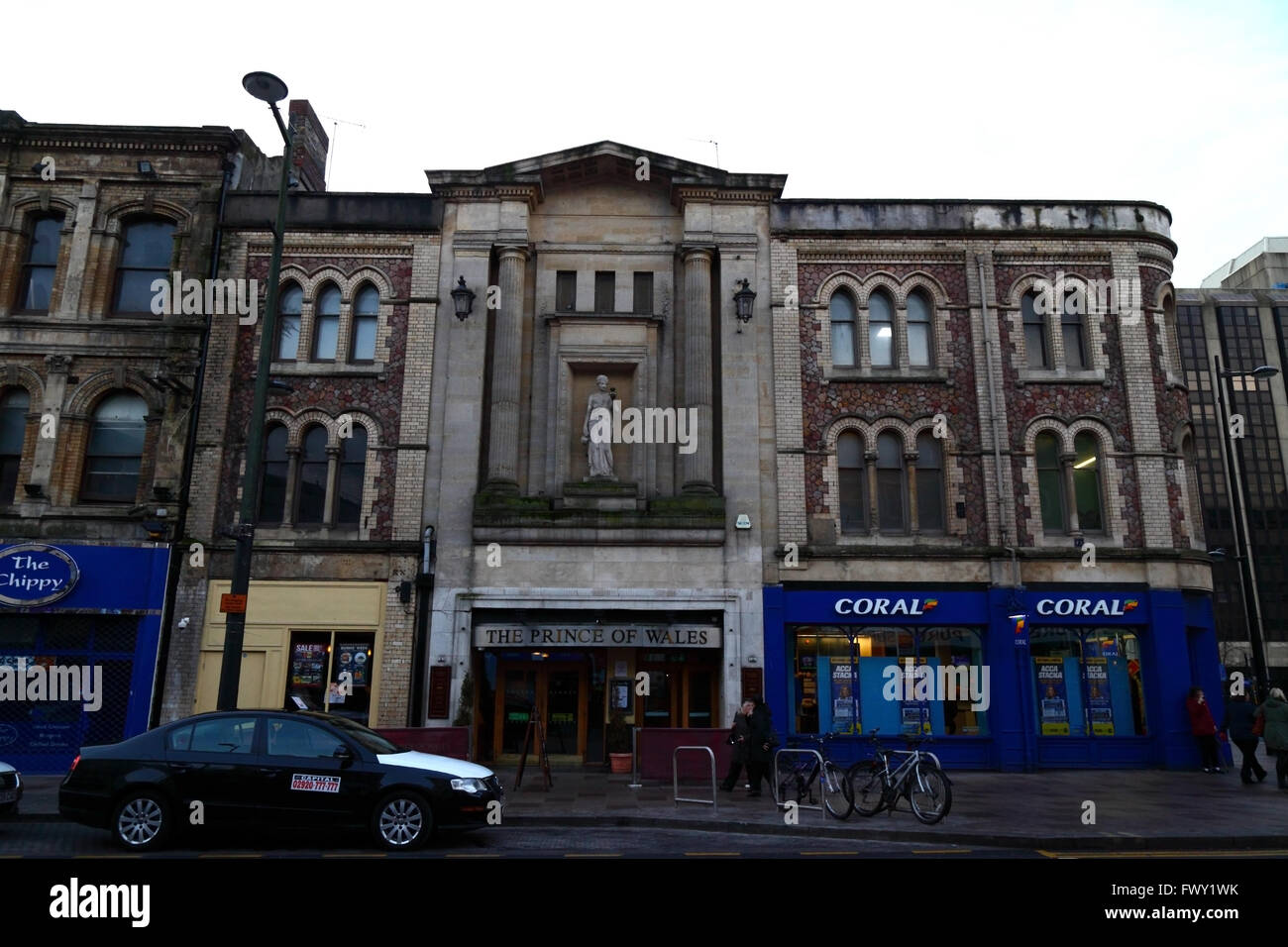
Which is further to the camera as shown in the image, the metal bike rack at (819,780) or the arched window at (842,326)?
the arched window at (842,326)

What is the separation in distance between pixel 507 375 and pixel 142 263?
9.26m

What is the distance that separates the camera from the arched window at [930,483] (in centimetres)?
1984

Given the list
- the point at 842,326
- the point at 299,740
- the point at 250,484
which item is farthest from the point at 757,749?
the point at 842,326

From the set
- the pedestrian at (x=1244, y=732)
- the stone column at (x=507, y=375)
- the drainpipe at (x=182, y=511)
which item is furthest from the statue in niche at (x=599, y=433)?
the pedestrian at (x=1244, y=732)

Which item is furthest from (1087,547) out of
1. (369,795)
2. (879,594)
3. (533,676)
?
(369,795)

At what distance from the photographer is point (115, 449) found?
19.4 m

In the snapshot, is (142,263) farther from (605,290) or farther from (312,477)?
(605,290)

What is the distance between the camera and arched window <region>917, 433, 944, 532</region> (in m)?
19.8

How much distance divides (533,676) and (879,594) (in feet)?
26.1

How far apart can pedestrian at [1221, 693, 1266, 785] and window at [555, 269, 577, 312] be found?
55.1ft

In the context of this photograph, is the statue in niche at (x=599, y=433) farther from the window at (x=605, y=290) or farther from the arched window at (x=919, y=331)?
the arched window at (x=919, y=331)

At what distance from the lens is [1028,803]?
13.5 metres

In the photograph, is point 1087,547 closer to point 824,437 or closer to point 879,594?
point 879,594

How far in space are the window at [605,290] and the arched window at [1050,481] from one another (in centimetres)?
1063
